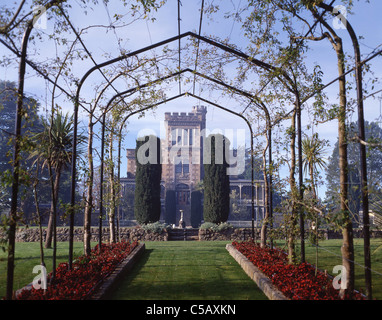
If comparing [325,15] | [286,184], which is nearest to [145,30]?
[325,15]

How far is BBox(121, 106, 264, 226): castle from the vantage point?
3841 cm

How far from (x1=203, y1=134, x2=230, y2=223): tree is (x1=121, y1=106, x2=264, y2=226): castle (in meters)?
14.6

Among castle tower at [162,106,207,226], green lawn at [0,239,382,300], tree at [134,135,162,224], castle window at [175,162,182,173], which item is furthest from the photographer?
castle window at [175,162,182,173]

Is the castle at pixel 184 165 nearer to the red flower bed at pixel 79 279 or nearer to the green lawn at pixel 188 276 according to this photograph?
the green lawn at pixel 188 276

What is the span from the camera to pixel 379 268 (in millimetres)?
8898

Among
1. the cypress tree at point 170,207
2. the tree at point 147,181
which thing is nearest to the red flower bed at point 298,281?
the tree at point 147,181

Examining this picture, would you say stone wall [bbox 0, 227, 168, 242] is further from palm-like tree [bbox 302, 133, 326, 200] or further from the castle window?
the castle window

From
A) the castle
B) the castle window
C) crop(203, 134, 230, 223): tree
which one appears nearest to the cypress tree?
the castle

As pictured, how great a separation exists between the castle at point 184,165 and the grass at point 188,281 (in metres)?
26.2

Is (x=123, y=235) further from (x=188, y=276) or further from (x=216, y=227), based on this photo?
(x=188, y=276)

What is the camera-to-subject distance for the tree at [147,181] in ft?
68.7

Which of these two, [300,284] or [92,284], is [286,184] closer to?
[300,284]

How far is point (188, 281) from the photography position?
736cm
